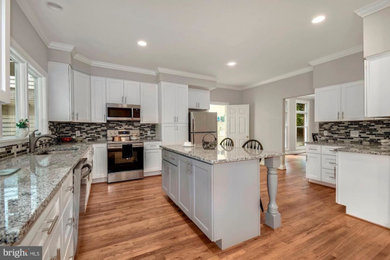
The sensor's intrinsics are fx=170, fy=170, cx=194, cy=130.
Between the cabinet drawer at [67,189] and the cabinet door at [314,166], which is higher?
the cabinet drawer at [67,189]

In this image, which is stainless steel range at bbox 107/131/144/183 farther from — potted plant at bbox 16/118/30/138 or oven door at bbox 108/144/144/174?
potted plant at bbox 16/118/30/138

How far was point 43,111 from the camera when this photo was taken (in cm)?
290

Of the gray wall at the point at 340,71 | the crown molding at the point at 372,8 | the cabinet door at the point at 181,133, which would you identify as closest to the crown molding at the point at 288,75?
the gray wall at the point at 340,71

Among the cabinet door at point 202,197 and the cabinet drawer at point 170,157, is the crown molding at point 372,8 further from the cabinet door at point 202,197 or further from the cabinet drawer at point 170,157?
the cabinet drawer at point 170,157

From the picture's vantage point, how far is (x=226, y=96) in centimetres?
600

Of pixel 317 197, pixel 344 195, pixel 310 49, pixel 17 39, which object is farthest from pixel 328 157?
pixel 17 39

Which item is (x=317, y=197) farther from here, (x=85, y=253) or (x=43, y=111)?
Answer: (x=43, y=111)

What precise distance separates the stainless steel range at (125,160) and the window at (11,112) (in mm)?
1677

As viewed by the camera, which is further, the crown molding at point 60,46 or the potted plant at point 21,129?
the crown molding at point 60,46

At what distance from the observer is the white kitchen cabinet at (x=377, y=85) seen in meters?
2.16

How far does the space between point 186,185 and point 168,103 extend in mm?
2709

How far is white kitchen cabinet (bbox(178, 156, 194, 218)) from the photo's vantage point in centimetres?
204

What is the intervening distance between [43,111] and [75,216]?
238 centimetres

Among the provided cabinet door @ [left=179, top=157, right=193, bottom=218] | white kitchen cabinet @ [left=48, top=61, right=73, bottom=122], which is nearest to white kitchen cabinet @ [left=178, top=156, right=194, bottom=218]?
cabinet door @ [left=179, top=157, right=193, bottom=218]
